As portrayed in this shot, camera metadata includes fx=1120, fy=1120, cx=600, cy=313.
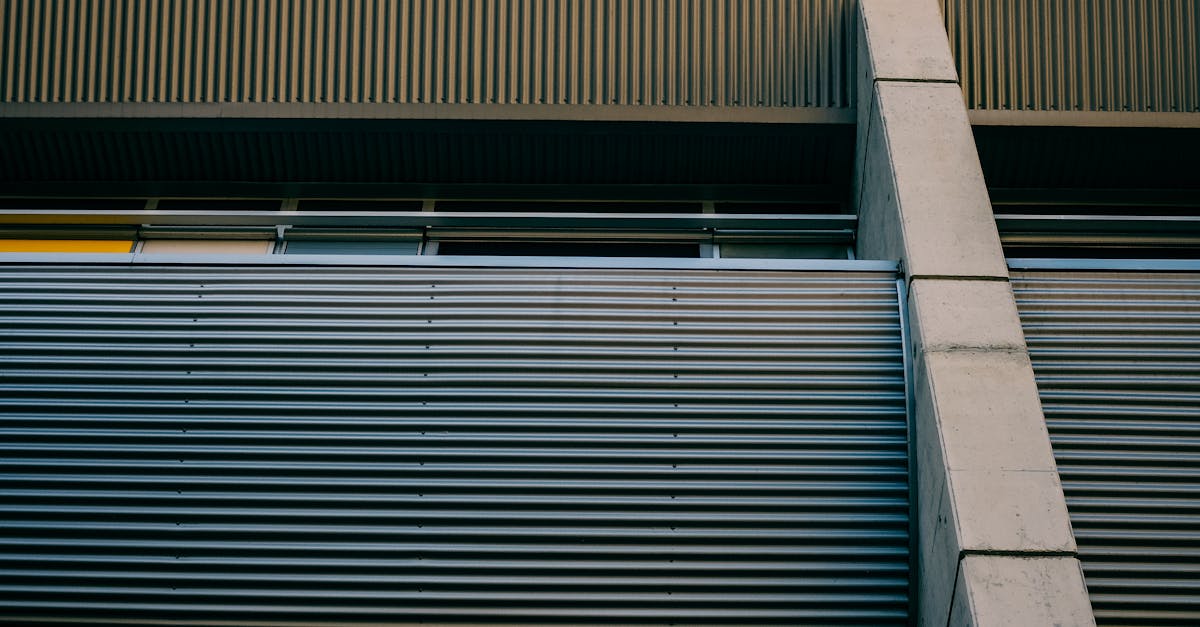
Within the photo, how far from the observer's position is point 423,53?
10156mm

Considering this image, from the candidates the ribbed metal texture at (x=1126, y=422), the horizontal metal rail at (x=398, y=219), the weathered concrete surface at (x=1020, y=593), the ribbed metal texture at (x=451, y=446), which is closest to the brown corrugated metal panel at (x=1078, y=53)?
the horizontal metal rail at (x=398, y=219)

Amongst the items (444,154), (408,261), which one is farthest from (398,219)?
(444,154)

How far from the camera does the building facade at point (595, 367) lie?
6.91 m

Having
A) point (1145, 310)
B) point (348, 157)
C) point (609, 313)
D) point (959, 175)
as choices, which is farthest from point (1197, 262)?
→ point (348, 157)

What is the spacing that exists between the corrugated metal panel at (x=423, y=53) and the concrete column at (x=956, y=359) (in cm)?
105

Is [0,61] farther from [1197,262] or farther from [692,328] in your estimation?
[1197,262]

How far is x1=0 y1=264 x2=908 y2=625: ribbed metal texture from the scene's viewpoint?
696 centimetres

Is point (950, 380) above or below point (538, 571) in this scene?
above

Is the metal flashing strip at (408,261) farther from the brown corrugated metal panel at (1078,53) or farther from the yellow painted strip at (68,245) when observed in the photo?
the brown corrugated metal panel at (1078,53)

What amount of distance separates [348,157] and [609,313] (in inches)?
151

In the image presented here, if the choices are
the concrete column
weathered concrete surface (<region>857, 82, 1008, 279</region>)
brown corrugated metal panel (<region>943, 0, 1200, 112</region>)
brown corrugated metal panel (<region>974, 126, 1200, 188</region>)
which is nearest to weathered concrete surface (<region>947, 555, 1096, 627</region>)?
the concrete column

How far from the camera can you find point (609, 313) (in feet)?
25.7

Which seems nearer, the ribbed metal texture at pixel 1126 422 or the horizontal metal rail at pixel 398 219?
the ribbed metal texture at pixel 1126 422

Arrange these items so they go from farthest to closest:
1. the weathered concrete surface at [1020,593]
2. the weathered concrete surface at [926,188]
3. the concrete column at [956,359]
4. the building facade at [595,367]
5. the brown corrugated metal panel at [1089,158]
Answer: the brown corrugated metal panel at [1089,158]
the weathered concrete surface at [926,188]
the building facade at [595,367]
the concrete column at [956,359]
the weathered concrete surface at [1020,593]
